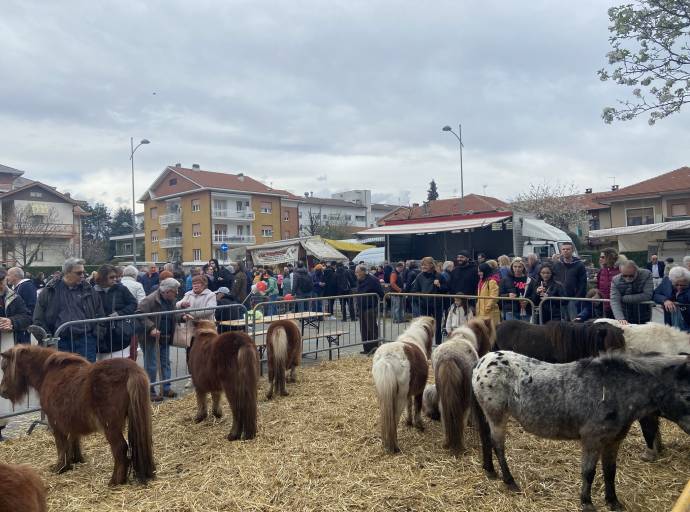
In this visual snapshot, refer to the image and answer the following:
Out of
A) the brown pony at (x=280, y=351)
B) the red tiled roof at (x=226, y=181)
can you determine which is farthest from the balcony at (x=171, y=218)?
the brown pony at (x=280, y=351)

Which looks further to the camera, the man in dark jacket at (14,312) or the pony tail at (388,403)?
the man in dark jacket at (14,312)

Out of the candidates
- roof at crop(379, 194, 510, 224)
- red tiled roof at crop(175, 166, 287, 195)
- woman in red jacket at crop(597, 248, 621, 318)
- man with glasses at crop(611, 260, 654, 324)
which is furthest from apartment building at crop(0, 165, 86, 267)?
man with glasses at crop(611, 260, 654, 324)

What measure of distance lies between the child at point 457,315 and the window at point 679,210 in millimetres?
31975

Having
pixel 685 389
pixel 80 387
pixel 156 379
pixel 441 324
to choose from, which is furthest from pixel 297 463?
pixel 441 324

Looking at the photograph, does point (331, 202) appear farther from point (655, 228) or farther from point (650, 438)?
point (650, 438)

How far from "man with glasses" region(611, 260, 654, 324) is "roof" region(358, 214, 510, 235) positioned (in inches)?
448

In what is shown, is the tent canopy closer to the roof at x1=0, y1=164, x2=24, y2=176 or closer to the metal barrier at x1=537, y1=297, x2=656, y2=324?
the metal barrier at x1=537, y1=297, x2=656, y2=324

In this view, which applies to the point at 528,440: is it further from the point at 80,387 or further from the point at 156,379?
the point at 156,379

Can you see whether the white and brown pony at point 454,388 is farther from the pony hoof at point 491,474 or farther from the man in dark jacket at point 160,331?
the man in dark jacket at point 160,331

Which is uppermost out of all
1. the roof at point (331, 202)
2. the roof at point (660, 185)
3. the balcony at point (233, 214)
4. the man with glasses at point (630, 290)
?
the roof at point (331, 202)

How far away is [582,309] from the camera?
7.52m

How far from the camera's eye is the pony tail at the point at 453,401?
4340mm

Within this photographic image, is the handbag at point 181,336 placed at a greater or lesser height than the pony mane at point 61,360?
lesser

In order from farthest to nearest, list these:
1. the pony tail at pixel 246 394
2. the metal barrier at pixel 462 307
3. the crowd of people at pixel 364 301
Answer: the metal barrier at pixel 462 307
the crowd of people at pixel 364 301
the pony tail at pixel 246 394
